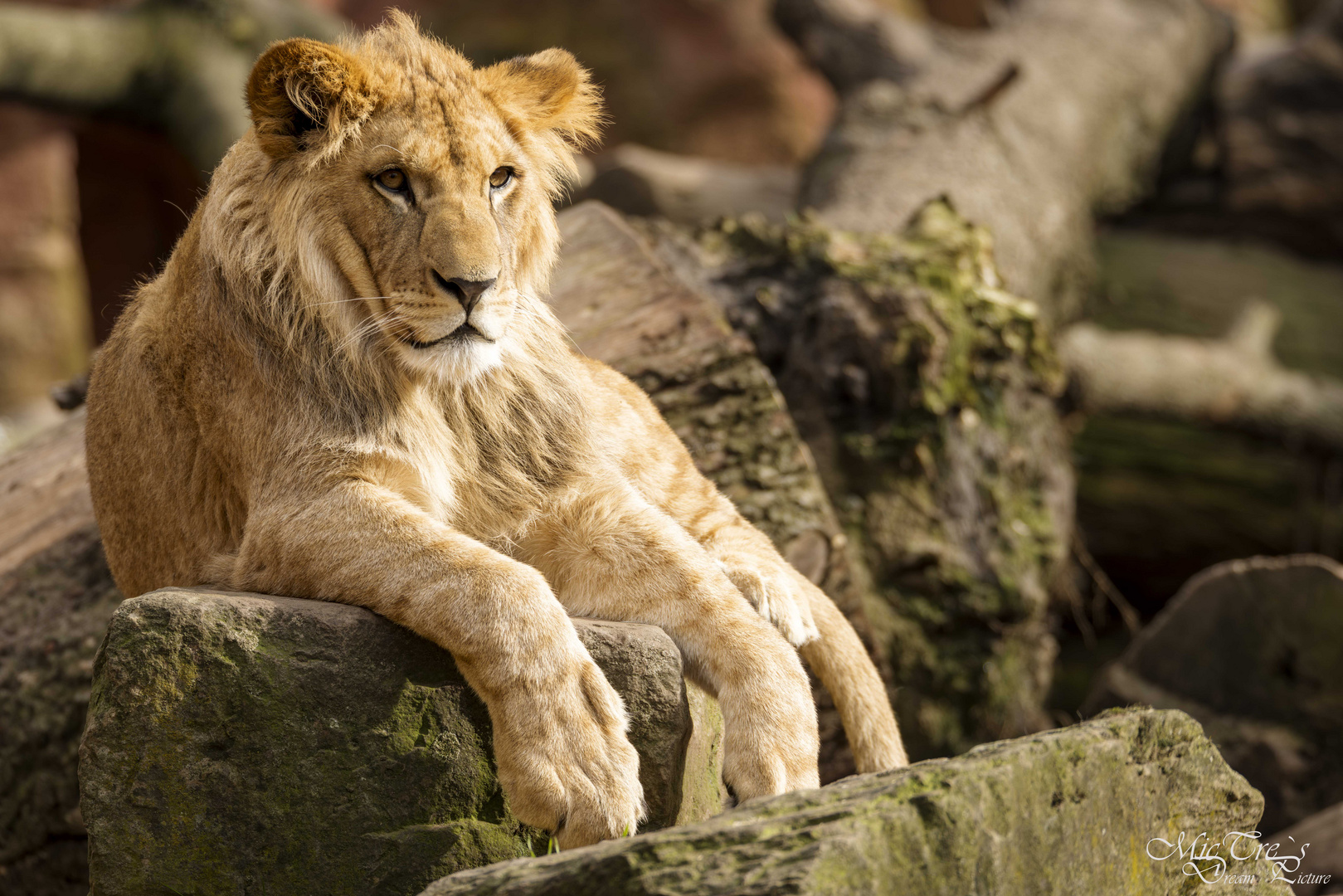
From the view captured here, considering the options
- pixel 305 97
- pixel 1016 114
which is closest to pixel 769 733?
pixel 305 97

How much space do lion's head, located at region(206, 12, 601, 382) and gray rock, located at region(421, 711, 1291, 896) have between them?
1.45 meters

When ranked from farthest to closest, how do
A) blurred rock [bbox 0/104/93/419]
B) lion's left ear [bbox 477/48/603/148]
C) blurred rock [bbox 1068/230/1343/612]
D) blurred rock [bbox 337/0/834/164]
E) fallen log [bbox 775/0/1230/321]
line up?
blurred rock [bbox 337/0/834/164] → blurred rock [bbox 0/104/93/419] → blurred rock [bbox 1068/230/1343/612] → fallen log [bbox 775/0/1230/321] → lion's left ear [bbox 477/48/603/148]

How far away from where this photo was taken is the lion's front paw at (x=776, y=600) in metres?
3.42

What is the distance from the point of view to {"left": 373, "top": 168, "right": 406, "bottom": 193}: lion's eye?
315cm

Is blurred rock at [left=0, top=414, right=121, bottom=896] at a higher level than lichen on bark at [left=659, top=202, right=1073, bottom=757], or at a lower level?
lower

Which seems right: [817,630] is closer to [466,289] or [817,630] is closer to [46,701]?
[466,289]

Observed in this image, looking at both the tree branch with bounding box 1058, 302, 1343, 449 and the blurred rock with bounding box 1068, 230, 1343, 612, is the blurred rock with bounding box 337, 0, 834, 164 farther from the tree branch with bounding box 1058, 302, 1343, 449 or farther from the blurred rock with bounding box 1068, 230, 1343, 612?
the tree branch with bounding box 1058, 302, 1343, 449

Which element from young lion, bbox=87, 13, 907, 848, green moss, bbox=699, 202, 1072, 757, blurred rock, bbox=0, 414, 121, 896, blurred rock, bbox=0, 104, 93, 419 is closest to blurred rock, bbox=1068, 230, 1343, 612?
green moss, bbox=699, 202, 1072, 757

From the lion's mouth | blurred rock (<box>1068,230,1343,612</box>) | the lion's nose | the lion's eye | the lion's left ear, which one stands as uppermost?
the lion's left ear

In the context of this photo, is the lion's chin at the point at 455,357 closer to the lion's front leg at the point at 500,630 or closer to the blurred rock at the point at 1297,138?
the lion's front leg at the point at 500,630

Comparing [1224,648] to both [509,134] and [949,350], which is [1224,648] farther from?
[509,134]

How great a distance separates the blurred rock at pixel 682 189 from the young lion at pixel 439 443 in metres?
4.50

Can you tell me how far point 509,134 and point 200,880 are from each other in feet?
6.80

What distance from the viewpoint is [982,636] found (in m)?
4.90
